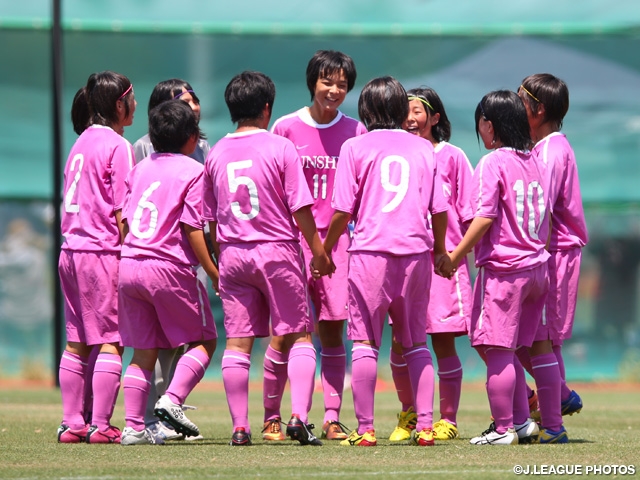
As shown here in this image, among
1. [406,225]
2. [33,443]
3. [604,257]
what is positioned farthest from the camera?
[604,257]

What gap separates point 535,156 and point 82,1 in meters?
12.7

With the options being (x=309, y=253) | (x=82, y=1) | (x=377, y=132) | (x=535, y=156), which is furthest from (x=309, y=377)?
(x=82, y=1)

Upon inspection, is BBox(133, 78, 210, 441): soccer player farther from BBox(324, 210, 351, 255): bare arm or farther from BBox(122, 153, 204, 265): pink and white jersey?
BBox(324, 210, 351, 255): bare arm

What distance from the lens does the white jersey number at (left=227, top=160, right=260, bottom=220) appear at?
679 centimetres

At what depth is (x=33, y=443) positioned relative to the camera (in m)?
7.14

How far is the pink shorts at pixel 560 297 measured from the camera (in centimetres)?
723

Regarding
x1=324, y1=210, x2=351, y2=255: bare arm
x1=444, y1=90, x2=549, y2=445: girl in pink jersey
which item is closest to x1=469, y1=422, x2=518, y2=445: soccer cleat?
x1=444, y1=90, x2=549, y2=445: girl in pink jersey

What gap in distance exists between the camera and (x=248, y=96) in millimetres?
6961

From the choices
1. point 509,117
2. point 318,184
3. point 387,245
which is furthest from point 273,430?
point 509,117

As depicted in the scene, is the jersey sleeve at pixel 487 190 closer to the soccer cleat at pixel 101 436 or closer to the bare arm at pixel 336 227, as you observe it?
the bare arm at pixel 336 227

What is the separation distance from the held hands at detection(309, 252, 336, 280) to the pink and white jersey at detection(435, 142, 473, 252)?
109 cm

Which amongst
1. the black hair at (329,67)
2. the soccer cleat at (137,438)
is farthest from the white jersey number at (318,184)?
the soccer cleat at (137,438)

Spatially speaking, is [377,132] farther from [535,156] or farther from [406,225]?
[535,156]

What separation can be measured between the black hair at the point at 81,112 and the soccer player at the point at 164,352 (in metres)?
0.39
